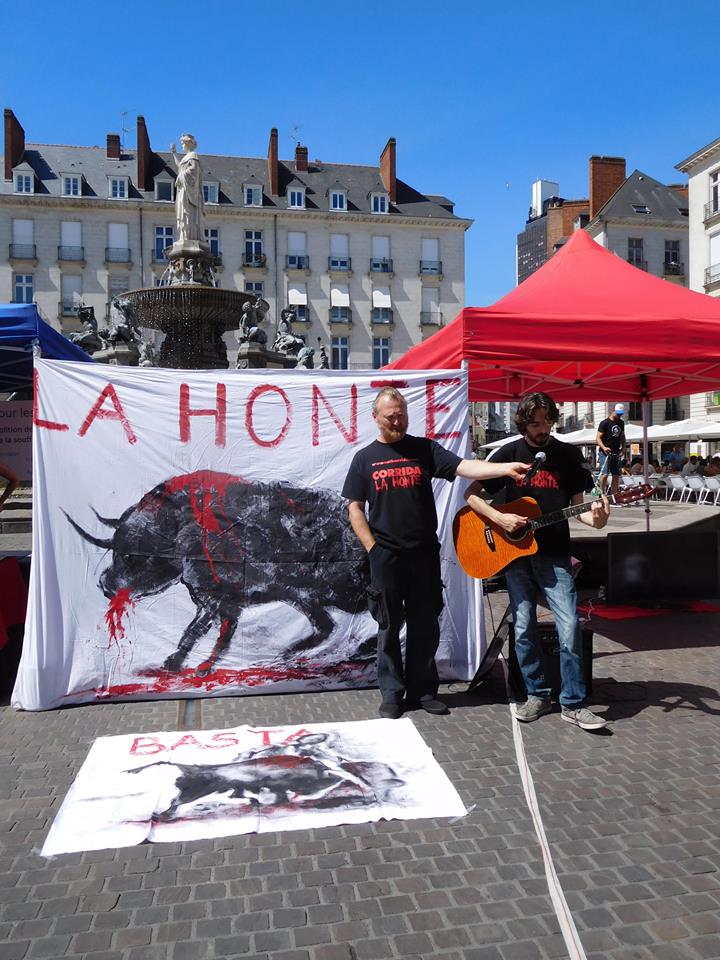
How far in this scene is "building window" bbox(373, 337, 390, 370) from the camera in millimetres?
48469

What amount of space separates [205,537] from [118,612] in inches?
29.1

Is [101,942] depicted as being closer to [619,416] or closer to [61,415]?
[61,415]

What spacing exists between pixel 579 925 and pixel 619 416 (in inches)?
490

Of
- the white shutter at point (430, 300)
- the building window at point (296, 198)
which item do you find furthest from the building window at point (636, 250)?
the building window at point (296, 198)

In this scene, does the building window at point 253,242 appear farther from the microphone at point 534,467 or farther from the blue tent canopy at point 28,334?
the microphone at point 534,467

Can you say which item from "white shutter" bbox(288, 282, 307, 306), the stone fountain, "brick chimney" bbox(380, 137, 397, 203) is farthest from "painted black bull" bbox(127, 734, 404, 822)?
"brick chimney" bbox(380, 137, 397, 203)

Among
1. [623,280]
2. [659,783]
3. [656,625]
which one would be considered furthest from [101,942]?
[623,280]

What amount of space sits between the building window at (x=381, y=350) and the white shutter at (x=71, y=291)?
1878 centimetres

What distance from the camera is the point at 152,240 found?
45719 millimetres

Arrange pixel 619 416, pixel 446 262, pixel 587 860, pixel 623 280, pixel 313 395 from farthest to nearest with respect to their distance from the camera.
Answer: pixel 446 262
pixel 619 416
pixel 623 280
pixel 313 395
pixel 587 860

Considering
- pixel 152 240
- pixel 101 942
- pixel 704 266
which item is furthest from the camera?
pixel 152 240

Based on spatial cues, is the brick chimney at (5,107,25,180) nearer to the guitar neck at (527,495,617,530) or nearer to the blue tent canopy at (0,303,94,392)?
the blue tent canopy at (0,303,94,392)

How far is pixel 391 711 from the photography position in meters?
4.37

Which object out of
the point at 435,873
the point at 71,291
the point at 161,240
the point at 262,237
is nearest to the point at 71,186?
the point at 161,240
